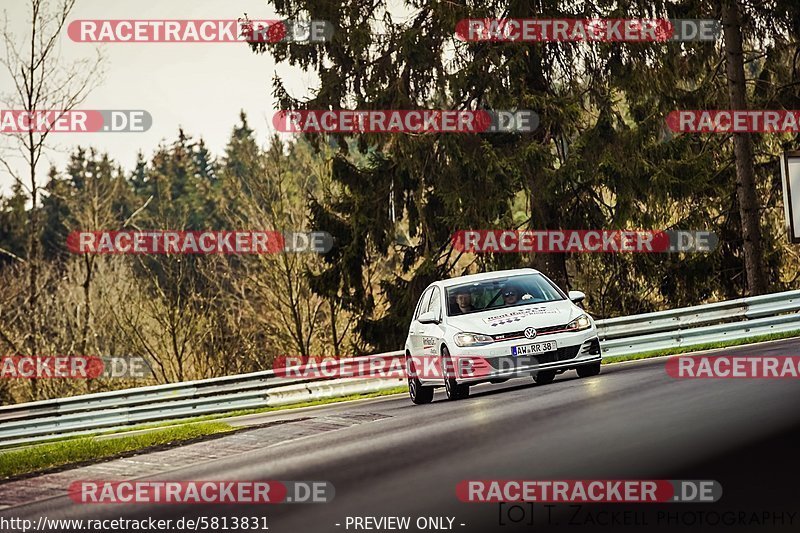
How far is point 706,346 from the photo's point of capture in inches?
786

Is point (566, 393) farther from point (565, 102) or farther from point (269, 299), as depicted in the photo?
point (269, 299)

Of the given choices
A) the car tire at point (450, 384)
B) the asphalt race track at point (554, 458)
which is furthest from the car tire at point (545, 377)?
the asphalt race track at point (554, 458)

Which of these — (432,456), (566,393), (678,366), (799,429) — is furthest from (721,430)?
(678,366)

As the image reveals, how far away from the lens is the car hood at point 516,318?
1368 cm

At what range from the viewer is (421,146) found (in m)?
26.5

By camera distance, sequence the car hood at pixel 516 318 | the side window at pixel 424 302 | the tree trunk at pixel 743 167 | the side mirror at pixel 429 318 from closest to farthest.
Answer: the car hood at pixel 516 318 → the side mirror at pixel 429 318 → the side window at pixel 424 302 → the tree trunk at pixel 743 167

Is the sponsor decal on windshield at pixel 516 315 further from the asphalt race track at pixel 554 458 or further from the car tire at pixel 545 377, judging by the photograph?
the car tire at pixel 545 377

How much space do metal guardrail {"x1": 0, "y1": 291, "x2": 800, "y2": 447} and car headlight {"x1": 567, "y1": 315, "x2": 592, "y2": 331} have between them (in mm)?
6633

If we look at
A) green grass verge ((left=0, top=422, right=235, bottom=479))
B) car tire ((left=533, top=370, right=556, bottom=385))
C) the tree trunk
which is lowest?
green grass verge ((left=0, top=422, right=235, bottom=479))

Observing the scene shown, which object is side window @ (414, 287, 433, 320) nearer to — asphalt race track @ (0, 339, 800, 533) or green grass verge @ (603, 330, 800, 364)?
asphalt race track @ (0, 339, 800, 533)

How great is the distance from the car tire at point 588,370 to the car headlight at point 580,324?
667mm

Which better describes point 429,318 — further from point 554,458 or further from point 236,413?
point 236,413

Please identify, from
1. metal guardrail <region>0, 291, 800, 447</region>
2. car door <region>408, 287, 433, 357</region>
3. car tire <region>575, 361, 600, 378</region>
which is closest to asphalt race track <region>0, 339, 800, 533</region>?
car tire <region>575, 361, 600, 378</region>

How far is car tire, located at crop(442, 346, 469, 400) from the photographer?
46.4ft
